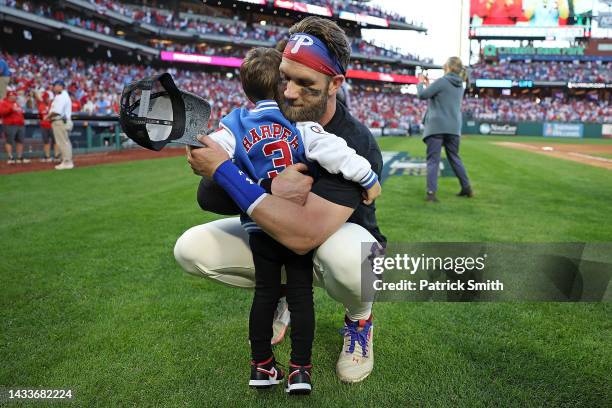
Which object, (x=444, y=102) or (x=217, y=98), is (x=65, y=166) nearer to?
(x=444, y=102)

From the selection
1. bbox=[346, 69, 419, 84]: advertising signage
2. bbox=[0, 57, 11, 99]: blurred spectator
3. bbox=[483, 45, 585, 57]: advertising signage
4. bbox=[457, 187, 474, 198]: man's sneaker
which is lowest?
bbox=[457, 187, 474, 198]: man's sneaker

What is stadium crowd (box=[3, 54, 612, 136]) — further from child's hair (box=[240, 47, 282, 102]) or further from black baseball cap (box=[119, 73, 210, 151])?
black baseball cap (box=[119, 73, 210, 151])

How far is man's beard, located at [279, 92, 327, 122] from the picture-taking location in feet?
7.96

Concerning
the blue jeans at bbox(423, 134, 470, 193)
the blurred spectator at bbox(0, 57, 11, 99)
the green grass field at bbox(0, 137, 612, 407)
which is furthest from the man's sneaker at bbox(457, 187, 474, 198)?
the blurred spectator at bbox(0, 57, 11, 99)

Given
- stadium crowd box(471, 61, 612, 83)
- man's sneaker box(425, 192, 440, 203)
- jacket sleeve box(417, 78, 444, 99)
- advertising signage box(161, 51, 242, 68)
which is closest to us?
jacket sleeve box(417, 78, 444, 99)

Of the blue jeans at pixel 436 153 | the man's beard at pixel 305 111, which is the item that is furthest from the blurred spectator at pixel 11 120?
the man's beard at pixel 305 111

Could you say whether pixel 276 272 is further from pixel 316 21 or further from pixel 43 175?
pixel 43 175

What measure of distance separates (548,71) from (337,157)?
67905 millimetres

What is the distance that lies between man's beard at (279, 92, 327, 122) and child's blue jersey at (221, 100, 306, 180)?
4 cm

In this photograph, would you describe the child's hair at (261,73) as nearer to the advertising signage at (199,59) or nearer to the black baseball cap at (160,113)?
the black baseball cap at (160,113)

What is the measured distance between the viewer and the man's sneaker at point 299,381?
231 cm

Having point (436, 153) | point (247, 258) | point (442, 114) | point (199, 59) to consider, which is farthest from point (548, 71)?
point (247, 258)

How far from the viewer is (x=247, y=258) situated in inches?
112

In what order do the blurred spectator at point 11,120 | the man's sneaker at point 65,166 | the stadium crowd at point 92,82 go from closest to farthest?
the man's sneaker at point 65,166 < the blurred spectator at point 11,120 < the stadium crowd at point 92,82
